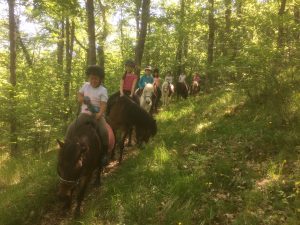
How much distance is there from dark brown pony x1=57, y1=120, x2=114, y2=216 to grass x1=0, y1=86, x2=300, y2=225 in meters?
0.69

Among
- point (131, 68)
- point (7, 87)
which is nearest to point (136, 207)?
point (131, 68)

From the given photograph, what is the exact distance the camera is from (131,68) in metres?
10.2

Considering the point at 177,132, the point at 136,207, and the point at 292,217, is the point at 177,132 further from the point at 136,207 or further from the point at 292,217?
the point at 292,217

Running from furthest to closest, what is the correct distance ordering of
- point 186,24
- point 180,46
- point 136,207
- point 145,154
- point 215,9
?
point 180,46 < point 186,24 < point 215,9 < point 145,154 < point 136,207

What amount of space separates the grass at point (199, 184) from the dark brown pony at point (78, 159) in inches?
27.0

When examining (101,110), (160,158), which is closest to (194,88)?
(160,158)

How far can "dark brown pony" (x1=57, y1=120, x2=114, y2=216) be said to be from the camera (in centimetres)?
A: 509

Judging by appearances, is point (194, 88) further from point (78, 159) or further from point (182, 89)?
point (78, 159)

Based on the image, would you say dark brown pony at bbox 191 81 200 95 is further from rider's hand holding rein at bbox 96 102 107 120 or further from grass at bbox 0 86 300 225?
rider's hand holding rein at bbox 96 102 107 120

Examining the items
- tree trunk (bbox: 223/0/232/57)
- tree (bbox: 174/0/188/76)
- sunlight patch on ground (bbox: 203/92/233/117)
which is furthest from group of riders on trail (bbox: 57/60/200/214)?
tree (bbox: 174/0/188/76)

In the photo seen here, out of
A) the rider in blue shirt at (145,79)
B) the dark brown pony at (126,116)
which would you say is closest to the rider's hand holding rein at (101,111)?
the dark brown pony at (126,116)

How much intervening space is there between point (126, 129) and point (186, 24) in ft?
46.2

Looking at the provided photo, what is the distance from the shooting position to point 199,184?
6242mm

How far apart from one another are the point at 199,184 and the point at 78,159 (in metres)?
2.50
